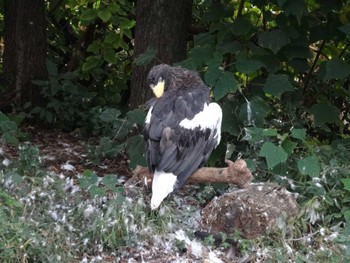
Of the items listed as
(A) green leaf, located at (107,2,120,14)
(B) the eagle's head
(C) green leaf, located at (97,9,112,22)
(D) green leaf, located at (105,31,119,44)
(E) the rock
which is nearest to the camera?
(E) the rock

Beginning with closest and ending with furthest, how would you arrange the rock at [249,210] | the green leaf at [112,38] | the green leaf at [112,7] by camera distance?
the rock at [249,210]
the green leaf at [112,7]
the green leaf at [112,38]

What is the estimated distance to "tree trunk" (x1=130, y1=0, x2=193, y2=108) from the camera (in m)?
5.34

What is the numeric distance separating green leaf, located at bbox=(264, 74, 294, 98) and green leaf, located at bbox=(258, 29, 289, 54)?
0.63ft

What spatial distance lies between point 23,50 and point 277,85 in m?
2.59

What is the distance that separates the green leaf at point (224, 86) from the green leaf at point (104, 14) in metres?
1.61

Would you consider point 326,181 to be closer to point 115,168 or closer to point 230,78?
point 230,78

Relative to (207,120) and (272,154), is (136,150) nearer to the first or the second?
(207,120)

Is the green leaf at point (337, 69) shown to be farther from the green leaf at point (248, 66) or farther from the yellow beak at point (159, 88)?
the yellow beak at point (159, 88)

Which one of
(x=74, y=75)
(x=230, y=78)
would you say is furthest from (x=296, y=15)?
(x=74, y=75)

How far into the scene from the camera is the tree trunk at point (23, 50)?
6.35 meters

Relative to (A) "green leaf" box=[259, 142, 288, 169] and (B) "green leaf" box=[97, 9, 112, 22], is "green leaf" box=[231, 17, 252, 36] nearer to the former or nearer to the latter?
(A) "green leaf" box=[259, 142, 288, 169]

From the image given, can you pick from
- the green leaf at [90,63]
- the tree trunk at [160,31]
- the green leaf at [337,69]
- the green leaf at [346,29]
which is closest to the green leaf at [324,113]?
the green leaf at [337,69]

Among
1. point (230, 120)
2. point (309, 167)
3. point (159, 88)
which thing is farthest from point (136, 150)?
point (309, 167)

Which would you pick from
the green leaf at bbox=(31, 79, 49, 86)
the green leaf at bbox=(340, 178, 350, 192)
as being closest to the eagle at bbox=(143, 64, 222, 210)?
the green leaf at bbox=(340, 178, 350, 192)
